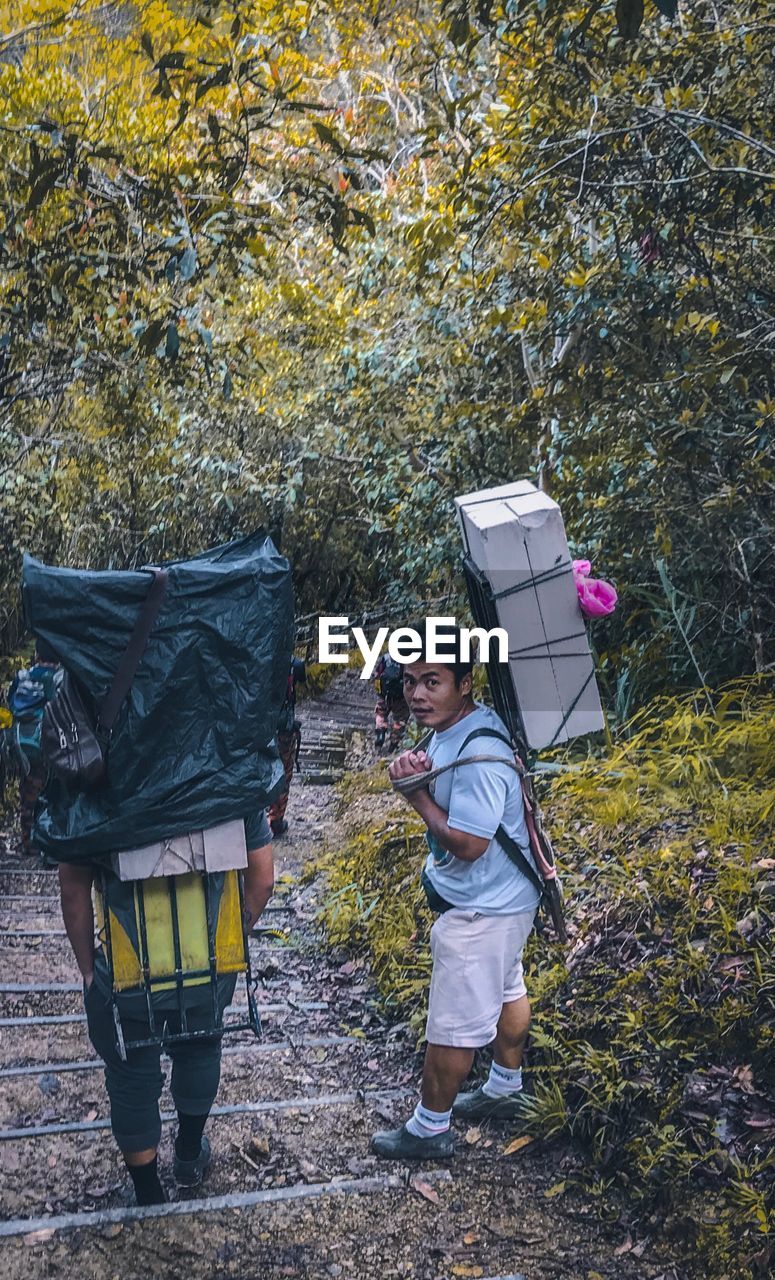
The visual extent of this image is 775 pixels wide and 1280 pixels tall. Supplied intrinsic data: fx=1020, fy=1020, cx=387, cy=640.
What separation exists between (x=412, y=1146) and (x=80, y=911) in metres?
1.52

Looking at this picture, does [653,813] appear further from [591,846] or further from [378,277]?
[378,277]

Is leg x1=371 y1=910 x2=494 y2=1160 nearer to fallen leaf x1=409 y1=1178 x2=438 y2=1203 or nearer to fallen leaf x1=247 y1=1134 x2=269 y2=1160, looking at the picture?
fallen leaf x1=409 y1=1178 x2=438 y2=1203

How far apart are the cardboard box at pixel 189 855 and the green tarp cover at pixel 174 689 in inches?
1.9

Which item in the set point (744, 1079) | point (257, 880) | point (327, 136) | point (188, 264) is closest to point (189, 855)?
point (257, 880)

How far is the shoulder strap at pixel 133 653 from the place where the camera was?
2.97m

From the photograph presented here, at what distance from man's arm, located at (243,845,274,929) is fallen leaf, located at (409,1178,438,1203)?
3.50 ft

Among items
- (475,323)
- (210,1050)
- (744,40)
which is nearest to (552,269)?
(744,40)

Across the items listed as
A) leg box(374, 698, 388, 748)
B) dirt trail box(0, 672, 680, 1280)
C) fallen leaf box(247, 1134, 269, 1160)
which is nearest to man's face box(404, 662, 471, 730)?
dirt trail box(0, 672, 680, 1280)

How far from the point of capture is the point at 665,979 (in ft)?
12.9

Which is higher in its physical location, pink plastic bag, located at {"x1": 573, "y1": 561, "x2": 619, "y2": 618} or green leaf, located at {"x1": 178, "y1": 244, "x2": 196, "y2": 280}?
green leaf, located at {"x1": 178, "y1": 244, "x2": 196, "y2": 280}

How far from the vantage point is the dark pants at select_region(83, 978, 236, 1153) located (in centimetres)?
322

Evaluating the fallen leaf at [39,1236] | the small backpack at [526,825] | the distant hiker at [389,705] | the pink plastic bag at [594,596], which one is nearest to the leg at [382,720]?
the distant hiker at [389,705]

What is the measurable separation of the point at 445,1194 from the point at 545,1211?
339mm

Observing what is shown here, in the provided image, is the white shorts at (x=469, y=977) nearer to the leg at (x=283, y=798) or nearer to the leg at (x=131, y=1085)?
the leg at (x=131, y=1085)
